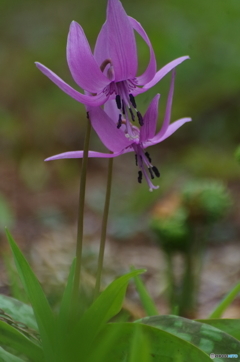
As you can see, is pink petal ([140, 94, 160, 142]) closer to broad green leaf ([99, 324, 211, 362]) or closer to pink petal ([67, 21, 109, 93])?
pink petal ([67, 21, 109, 93])

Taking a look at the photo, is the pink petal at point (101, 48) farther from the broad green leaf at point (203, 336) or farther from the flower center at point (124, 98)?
the broad green leaf at point (203, 336)

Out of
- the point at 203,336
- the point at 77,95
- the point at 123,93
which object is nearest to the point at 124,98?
the point at 123,93

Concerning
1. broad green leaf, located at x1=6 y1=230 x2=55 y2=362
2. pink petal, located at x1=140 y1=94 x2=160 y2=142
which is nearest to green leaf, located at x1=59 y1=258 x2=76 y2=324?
broad green leaf, located at x1=6 y1=230 x2=55 y2=362

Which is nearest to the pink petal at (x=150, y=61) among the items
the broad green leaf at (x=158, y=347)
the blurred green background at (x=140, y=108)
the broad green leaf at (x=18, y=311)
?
the broad green leaf at (x=158, y=347)

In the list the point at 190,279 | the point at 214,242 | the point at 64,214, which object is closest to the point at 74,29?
the point at 190,279

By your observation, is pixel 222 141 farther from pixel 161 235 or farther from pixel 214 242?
pixel 161 235

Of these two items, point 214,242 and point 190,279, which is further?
point 214,242

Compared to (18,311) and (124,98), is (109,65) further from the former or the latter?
(18,311)
